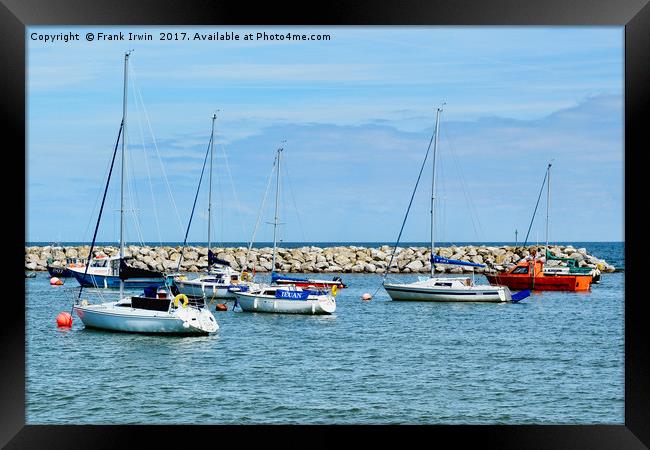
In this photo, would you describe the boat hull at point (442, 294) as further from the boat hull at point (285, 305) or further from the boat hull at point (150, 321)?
the boat hull at point (150, 321)

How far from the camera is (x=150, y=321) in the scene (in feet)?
52.6

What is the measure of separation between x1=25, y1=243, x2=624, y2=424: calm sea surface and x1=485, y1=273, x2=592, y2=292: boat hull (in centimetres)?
812

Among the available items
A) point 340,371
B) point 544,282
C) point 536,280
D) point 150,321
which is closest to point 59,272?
point 536,280

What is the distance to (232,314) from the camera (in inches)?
864

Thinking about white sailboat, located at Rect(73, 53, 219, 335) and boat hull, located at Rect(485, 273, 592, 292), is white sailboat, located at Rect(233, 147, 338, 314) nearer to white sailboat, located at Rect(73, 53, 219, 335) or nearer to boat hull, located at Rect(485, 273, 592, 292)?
white sailboat, located at Rect(73, 53, 219, 335)

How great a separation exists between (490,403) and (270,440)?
6804 millimetres

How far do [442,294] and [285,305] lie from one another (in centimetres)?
564

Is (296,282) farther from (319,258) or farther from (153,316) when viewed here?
(319,258)

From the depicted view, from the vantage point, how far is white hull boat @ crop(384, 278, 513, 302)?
81.7ft

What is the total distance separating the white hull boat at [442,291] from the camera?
24906 mm

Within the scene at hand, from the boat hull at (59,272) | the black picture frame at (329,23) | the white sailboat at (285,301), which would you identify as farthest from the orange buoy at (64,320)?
the boat hull at (59,272)

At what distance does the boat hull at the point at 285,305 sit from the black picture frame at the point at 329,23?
16146mm

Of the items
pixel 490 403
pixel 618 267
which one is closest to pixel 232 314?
pixel 490 403
